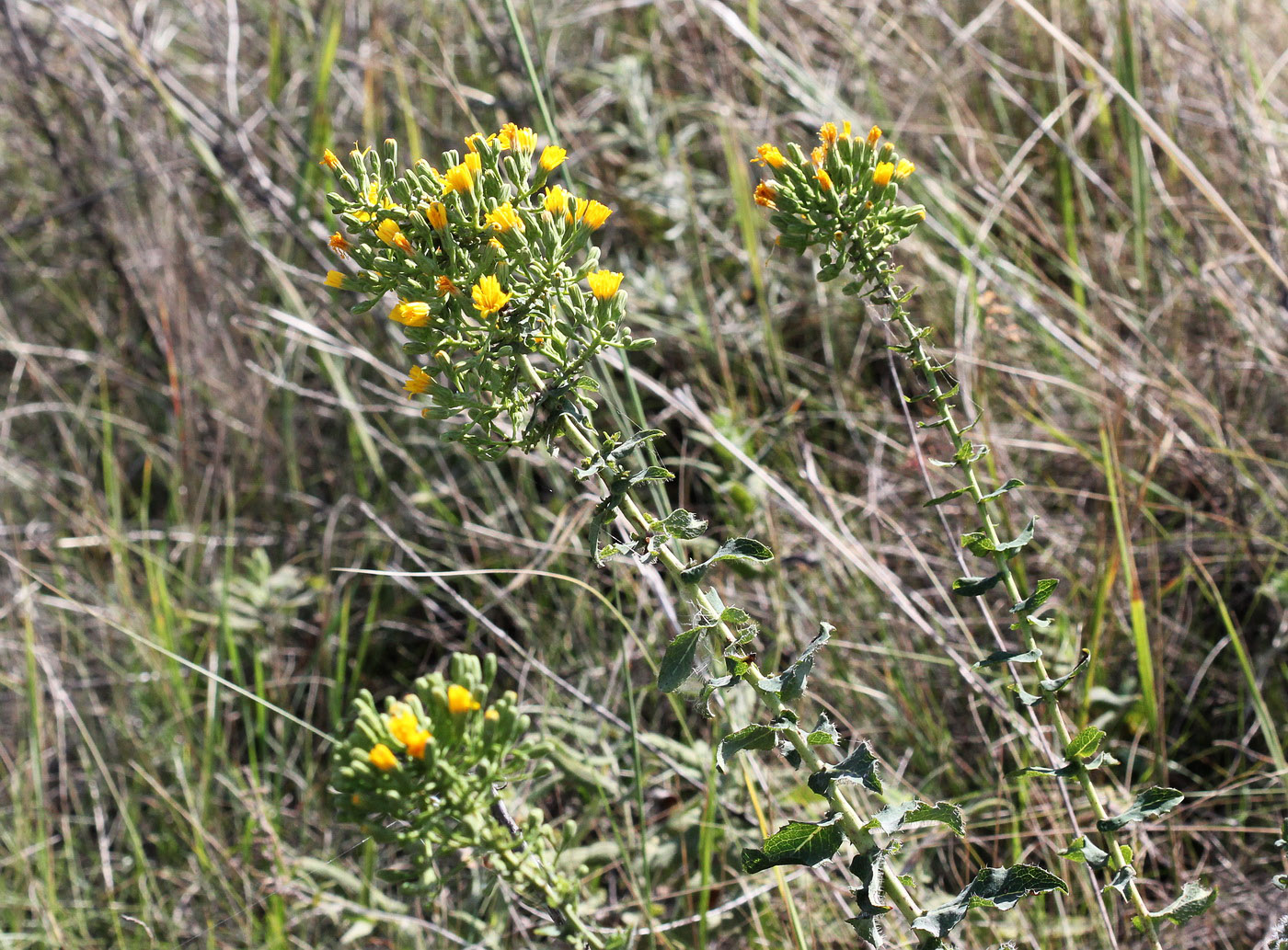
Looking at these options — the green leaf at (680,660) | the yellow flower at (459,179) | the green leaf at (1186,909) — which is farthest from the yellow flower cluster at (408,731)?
the green leaf at (1186,909)

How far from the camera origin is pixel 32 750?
2514mm

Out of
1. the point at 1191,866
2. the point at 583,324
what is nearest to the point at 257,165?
the point at 583,324

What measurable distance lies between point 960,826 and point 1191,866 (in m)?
1.17

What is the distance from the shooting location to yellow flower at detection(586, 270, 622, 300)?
3.89 feet

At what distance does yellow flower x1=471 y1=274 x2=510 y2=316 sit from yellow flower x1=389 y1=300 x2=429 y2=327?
0.25 feet

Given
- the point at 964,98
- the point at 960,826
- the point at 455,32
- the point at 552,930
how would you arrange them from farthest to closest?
1. the point at 455,32
2. the point at 964,98
3. the point at 552,930
4. the point at 960,826

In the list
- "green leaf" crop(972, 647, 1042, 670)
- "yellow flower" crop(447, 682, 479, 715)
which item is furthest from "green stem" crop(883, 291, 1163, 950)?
"yellow flower" crop(447, 682, 479, 715)

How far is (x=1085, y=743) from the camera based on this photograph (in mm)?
1264

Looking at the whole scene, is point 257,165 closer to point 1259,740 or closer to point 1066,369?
point 1066,369

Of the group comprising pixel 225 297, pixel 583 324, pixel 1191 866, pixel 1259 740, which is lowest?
pixel 1191 866

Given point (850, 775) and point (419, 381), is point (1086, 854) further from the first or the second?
point (419, 381)

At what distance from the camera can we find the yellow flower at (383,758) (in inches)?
49.4

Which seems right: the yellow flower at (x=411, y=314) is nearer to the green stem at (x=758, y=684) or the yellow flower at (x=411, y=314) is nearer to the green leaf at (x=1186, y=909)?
the green stem at (x=758, y=684)

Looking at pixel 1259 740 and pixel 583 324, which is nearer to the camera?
pixel 583 324
